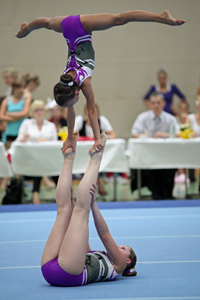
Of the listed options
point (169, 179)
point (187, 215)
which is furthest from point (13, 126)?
point (187, 215)

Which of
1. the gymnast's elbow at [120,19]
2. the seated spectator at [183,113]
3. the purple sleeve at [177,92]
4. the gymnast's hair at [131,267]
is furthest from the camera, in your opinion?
the purple sleeve at [177,92]

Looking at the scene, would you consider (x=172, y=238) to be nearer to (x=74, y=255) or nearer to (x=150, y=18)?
(x=74, y=255)

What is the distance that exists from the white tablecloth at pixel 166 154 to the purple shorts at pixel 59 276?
3.17 meters

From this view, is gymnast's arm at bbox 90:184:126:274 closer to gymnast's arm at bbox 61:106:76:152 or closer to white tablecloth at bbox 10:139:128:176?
gymnast's arm at bbox 61:106:76:152

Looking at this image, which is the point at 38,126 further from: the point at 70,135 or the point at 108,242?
the point at 108,242

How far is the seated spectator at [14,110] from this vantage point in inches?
250

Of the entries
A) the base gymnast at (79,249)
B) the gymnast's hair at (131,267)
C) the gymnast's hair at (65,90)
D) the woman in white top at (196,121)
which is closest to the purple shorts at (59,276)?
the base gymnast at (79,249)

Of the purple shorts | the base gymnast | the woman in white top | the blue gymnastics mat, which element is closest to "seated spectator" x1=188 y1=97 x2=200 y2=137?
the woman in white top

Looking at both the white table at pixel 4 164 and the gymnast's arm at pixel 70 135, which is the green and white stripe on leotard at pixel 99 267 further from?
the white table at pixel 4 164

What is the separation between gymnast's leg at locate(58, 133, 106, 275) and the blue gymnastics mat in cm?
16

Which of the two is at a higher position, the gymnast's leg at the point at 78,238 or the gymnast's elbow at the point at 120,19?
the gymnast's elbow at the point at 120,19

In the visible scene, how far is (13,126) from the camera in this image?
6.47 m

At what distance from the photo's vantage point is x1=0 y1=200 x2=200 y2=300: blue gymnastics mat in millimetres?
2477

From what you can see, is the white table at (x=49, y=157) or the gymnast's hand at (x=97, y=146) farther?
the white table at (x=49, y=157)
